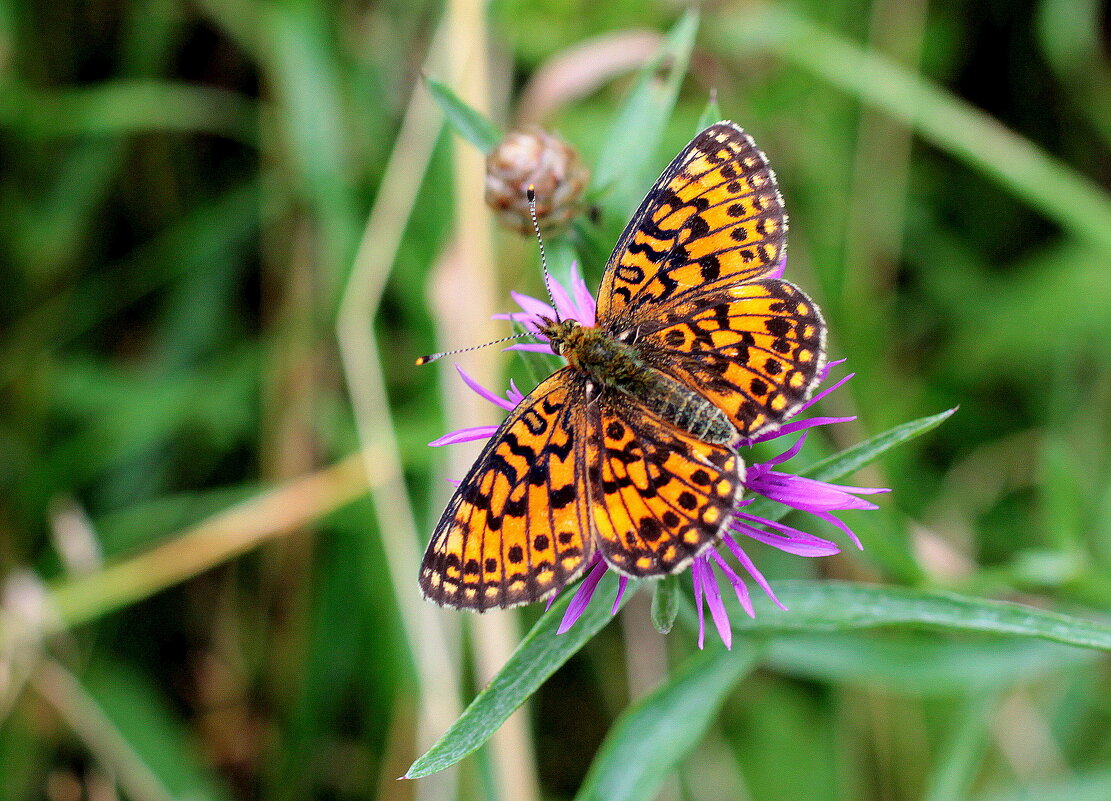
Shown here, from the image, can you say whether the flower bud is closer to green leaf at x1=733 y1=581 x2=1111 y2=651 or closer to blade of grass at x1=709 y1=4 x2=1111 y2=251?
green leaf at x1=733 y1=581 x2=1111 y2=651

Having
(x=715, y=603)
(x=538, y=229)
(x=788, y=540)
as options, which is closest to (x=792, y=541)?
(x=788, y=540)

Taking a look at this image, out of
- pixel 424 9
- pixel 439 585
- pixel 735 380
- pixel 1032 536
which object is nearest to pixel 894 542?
pixel 735 380

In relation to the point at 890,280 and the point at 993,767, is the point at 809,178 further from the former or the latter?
the point at 993,767

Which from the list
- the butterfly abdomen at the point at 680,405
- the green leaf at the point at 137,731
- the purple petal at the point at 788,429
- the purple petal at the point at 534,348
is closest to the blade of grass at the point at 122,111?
the green leaf at the point at 137,731

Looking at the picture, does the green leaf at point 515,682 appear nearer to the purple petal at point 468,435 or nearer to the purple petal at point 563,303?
the purple petal at point 468,435

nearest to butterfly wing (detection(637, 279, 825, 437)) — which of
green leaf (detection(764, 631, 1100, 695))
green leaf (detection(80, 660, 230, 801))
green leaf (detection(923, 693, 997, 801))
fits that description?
green leaf (detection(764, 631, 1100, 695))

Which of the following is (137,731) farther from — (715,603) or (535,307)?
(715,603)

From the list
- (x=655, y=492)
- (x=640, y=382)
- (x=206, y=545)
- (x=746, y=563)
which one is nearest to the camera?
(x=655, y=492)

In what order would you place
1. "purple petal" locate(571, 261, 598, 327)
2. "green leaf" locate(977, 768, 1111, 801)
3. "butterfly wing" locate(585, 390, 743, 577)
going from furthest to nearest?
"green leaf" locate(977, 768, 1111, 801)
"purple petal" locate(571, 261, 598, 327)
"butterfly wing" locate(585, 390, 743, 577)
